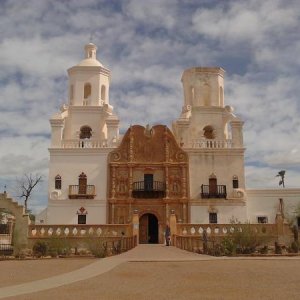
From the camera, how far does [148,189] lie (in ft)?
114

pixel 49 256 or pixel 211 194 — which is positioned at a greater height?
pixel 211 194

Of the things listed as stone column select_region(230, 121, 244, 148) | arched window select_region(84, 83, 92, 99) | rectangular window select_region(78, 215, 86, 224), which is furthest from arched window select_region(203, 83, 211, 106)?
rectangular window select_region(78, 215, 86, 224)

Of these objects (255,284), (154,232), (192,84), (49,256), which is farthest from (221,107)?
(255,284)

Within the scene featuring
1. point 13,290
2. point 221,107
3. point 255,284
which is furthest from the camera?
point 221,107

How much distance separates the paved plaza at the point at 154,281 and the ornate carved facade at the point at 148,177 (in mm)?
18531

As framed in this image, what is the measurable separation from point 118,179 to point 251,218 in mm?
10979

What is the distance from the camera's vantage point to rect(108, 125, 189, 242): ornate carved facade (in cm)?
3428

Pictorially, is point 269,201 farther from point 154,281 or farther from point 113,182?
point 154,281

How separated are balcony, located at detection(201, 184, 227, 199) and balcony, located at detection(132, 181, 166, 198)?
123 inches

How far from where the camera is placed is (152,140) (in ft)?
119

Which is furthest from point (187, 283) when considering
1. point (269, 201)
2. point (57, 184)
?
point (269, 201)

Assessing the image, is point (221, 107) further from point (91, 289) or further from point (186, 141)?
point (91, 289)

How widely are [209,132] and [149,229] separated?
9.81 metres

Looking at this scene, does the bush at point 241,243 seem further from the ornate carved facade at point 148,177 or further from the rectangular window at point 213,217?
the ornate carved facade at point 148,177
